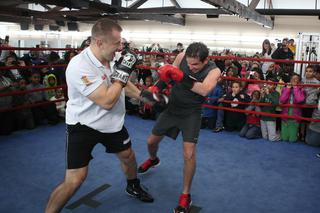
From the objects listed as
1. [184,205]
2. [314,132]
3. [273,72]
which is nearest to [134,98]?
[184,205]

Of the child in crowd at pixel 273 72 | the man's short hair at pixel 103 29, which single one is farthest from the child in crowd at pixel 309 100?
the man's short hair at pixel 103 29

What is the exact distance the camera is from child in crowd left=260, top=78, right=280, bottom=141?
4.12 m

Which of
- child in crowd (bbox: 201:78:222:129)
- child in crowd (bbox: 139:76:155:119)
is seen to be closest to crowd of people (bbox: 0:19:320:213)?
child in crowd (bbox: 201:78:222:129)

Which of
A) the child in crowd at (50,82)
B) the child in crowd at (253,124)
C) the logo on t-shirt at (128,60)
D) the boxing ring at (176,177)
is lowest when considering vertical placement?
the boxing ring at (176,177)

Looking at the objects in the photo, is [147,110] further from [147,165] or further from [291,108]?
[147,165]

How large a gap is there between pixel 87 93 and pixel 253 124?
3021 millimetres

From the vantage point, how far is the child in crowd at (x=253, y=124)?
419 cm

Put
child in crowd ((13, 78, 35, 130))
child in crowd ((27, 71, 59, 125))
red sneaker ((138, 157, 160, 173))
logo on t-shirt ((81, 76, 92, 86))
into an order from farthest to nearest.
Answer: child in crowd ((27, 71, 59, 125)) < child in crowd ((13, 78, 35, 130)) < red sneaker ((138, 157, 160, 173)) < logo on t-shirt ((81, 76, 92, 86))

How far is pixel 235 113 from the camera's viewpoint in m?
4.47

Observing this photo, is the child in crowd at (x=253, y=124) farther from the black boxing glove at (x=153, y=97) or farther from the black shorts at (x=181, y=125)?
the black boxing glove at (x=153, y=97)

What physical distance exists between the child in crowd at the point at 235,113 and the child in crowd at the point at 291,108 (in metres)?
0.51

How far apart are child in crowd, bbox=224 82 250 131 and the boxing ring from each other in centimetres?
44

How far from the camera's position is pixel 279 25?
1086cm

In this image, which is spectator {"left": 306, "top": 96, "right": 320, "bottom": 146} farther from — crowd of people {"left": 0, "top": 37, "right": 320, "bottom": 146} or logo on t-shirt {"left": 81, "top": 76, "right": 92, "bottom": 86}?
logo on t-shirt {"left": 81, "top": 76, "right": 92, "bottom": 86}
